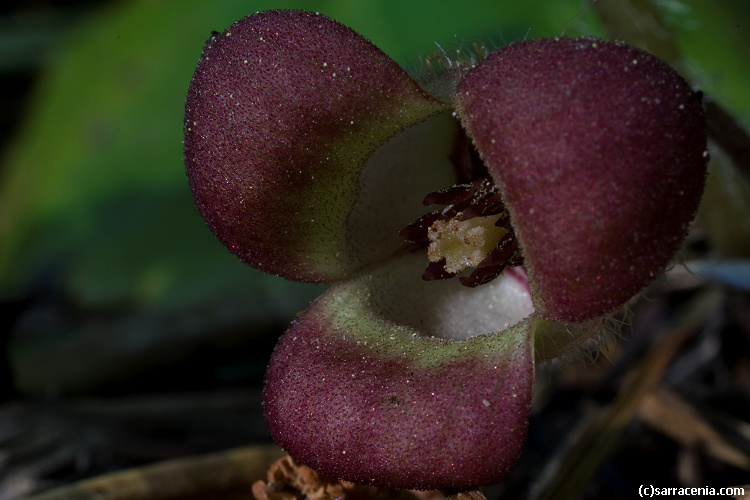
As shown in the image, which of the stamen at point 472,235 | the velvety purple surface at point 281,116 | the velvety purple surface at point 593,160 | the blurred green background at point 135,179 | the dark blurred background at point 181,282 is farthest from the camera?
the blurred green background at point 135,179

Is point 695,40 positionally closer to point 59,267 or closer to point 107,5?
point 107,5

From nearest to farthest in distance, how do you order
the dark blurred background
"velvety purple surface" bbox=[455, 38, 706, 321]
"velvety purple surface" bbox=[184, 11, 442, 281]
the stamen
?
"velvety purple surface" bbox=[455, 38, 706, 321]
"velvety purple surface" bbox=[184, 11, 442, 281]
the stamen
the dark blurred background

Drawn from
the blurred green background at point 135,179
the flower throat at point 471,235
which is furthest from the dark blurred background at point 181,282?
the flower throat at point 471,235

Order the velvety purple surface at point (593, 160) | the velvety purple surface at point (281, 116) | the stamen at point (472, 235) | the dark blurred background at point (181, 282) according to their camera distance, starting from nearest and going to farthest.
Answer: the velvety purple surface at point (593, 160) → the velvety purple surface at point (281, 116) → the stamen at point (472, 235) → the dark blurred background at point (181, 282)

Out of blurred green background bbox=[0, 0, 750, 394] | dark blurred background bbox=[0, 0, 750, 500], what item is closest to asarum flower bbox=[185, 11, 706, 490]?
dark blurred background bbox=[0, 0, 750, 500]

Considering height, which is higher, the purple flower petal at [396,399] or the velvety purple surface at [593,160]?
the velvety purple surface at [593,160]

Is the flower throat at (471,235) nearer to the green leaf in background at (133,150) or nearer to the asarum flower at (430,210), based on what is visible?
the asarum flower at (430,210)

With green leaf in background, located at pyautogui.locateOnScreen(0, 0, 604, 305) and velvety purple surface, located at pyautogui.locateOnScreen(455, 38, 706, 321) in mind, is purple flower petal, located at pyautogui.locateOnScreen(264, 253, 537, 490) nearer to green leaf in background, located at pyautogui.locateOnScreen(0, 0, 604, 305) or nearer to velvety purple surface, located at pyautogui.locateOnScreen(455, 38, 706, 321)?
velvety purple surface, located at pyautogui.locateOnScreen(455, 38, 706, 321)

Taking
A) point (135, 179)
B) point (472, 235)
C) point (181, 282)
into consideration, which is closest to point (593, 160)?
point (472, 235)
